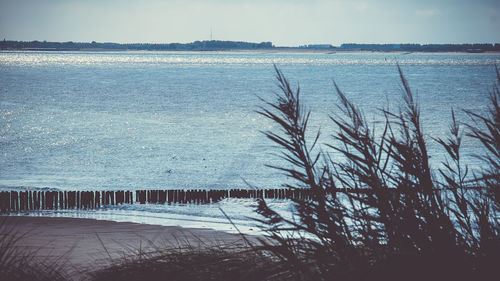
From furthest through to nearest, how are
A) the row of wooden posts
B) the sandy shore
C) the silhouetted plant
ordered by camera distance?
the row of wooden posts < the sandy shore < the silhouetted plant

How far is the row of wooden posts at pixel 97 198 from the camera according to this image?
1702 centimetres

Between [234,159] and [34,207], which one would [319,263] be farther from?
[234,159]

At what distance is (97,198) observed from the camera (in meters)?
17.7

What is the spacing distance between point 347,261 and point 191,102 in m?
59.2

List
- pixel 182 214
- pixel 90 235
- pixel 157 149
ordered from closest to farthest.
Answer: pixel 90 235 → pixel 182 214 → pixel 157 149

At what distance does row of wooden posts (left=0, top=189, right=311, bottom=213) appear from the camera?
1702 centimetres

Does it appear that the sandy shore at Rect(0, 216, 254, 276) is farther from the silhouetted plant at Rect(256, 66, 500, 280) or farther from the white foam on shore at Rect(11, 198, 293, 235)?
the silhouetted plant at Rect(256, 66, 500, 280)

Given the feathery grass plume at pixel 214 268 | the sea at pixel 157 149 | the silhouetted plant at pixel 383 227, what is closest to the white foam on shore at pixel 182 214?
the sea at pixel 157 149

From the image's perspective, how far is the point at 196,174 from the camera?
80.3 ft

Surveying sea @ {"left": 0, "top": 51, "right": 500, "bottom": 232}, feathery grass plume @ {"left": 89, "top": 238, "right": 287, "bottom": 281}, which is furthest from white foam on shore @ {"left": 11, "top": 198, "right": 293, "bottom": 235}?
feathery grass plume @ {"left": 89, "top": 238, "right": 287, "bottom": 281}

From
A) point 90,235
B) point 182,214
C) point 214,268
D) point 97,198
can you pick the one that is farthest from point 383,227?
point 97,198

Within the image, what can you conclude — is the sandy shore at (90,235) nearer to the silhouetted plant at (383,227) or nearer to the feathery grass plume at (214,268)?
the feathery grass plume at (214,268)

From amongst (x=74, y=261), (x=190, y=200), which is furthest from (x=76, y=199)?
(x=74, y=261)

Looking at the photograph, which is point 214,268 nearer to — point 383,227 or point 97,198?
point 383,227
